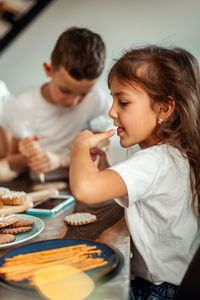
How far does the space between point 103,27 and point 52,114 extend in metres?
1.42

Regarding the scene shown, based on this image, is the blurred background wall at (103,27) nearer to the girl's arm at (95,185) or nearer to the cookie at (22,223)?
the girl's arm at (95,185)

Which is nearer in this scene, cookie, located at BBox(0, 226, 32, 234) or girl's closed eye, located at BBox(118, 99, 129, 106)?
cookie, located at BBox(0, 226, 32, 234)

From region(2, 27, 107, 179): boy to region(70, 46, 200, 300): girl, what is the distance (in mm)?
525

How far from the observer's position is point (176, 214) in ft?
2.87

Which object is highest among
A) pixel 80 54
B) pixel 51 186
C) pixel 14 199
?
pixel 80 54

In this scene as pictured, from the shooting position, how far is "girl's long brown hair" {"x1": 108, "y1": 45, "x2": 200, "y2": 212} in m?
0.92

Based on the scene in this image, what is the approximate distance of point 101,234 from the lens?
803mm

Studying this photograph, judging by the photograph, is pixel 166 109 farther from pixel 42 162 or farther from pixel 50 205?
pixel 42 162

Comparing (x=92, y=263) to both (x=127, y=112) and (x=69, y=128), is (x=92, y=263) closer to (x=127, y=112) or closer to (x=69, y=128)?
(x=127, y=112)

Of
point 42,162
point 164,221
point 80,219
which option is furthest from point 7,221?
point 42,162

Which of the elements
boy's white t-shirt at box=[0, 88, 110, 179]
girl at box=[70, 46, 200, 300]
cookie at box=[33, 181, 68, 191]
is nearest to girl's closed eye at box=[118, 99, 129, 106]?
girl at box=[70, 46, 200, 300]

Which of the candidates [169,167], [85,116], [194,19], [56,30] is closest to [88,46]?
[85,116]

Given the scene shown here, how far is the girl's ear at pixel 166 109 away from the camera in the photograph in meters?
0.94

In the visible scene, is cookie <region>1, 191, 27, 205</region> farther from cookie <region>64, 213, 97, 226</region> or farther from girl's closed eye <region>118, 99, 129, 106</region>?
girl's closed eye <region>118, 99, 129, 106</region>
